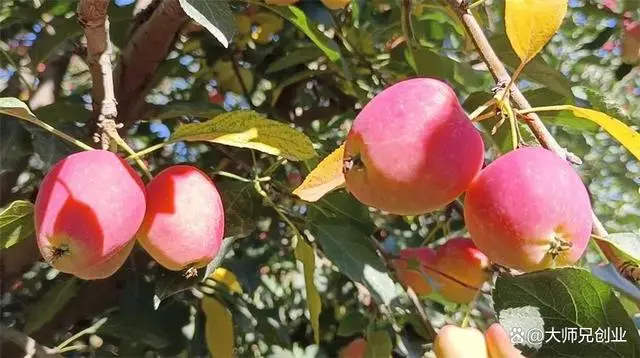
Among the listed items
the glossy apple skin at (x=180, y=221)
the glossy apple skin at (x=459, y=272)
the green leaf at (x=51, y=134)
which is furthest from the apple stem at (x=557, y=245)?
the glossy apple skin at (x=459, y=272)

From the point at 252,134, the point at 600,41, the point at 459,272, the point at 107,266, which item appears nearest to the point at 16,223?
the point at 107,266

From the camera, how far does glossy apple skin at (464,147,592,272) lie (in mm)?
475

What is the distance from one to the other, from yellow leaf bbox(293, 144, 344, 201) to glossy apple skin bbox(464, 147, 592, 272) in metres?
0.10

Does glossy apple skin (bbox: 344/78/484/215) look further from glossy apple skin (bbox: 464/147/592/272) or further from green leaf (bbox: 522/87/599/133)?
green leaf (bbox: 522/87/599/133)

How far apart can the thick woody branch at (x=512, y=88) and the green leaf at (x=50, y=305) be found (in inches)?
27.0

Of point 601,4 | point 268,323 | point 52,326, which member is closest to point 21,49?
point 52,326

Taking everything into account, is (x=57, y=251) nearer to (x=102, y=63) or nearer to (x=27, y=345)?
(x=102, y=63)

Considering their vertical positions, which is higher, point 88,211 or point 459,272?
point 88,211

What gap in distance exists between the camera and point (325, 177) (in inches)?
22.0

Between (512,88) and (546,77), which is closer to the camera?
(512,88)

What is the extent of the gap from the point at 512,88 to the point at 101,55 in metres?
0.32

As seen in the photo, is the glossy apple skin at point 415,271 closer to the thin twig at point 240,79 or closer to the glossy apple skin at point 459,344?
the glossy apple skin at point 459,344

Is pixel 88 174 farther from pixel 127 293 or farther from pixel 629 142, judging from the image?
pixel 127 293

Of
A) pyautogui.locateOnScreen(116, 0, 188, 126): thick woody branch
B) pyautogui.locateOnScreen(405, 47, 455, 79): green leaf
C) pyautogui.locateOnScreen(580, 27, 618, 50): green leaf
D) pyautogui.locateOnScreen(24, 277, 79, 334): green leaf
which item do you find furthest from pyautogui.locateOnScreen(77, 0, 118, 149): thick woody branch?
pyautogui.locateOnScreen(580, 27, 618, 50): green leaf
